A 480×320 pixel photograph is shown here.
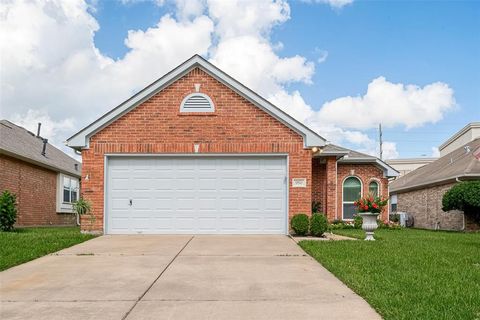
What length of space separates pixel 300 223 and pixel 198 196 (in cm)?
328

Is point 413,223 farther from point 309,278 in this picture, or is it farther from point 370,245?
point 309,278

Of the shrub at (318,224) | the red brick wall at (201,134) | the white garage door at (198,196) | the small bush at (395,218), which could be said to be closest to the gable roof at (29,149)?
the red brick wall at (201,134)

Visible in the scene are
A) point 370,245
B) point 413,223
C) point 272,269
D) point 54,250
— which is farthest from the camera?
point 413,223

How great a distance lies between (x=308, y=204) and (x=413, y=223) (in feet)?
50.3

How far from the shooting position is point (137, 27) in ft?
50.6

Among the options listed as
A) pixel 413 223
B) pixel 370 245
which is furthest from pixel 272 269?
pixel 413 223

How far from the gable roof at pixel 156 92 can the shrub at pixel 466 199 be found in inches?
319

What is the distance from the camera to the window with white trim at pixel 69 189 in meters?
25.9

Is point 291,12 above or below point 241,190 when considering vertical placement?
above

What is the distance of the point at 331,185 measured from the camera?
21.0 m

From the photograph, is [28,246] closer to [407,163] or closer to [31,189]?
[31,189]

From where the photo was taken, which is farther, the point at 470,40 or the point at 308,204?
the point at 470,40

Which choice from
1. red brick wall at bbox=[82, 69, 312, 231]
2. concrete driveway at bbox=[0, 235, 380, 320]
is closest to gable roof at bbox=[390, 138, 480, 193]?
red brick wall at bbox=[82, 69, 312, 231]

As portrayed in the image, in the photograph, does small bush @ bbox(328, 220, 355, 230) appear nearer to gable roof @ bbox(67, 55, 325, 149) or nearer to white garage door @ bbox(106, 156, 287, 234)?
white garage door @ bbox(106, 156, 287, 234)
